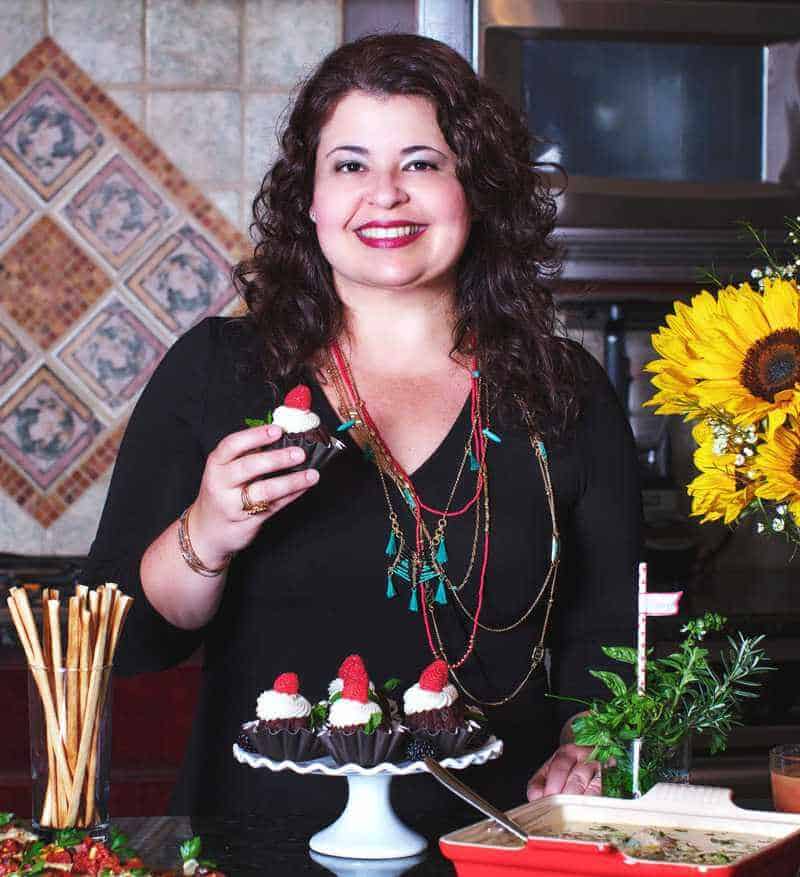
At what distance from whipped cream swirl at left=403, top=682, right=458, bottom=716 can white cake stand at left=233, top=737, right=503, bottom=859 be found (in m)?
0.06

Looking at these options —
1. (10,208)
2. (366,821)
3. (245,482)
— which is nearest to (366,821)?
(366,821)

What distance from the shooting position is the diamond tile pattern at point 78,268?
291cm

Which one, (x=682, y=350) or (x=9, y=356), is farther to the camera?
(x=9, y=356)

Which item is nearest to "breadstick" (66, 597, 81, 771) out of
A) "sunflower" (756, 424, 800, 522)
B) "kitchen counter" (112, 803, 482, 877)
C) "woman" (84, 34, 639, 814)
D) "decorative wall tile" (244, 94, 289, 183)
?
"kitchen counter" (112, 803, 482, 877)

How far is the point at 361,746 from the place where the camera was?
117cm

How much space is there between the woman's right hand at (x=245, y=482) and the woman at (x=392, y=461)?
11 cm

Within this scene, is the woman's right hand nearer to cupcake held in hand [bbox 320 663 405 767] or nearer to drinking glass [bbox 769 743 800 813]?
cupcake held in hand [bbox 320 663 405 767]

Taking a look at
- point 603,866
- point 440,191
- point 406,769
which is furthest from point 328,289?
point 603,866

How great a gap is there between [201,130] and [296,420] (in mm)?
1779

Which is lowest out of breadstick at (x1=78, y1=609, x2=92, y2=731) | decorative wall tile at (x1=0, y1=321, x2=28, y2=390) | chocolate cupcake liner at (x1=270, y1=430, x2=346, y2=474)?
breadstick at (x1=78, y1=609, x2=92, y2=731)

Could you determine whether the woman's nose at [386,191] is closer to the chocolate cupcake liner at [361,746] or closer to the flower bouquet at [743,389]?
the flower bouquet at [743,389]

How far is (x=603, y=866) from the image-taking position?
0.94m

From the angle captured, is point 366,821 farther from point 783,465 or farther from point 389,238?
point 389,238

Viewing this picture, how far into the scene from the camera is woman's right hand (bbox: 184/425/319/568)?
4.19ft
